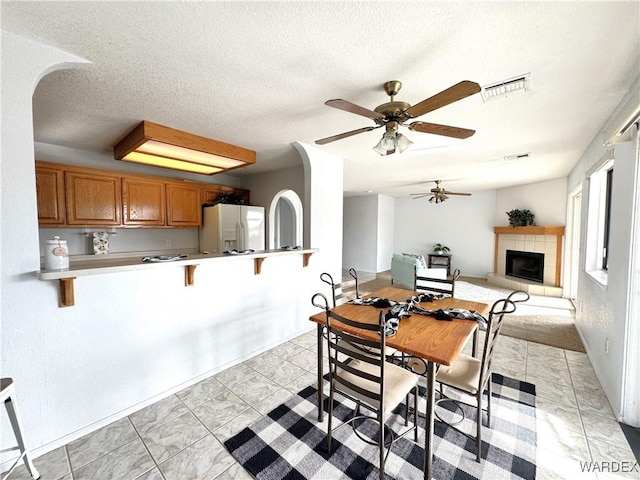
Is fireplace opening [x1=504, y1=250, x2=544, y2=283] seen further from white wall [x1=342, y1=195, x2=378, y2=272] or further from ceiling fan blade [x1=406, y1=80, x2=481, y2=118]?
ceiling fan blade [x1=406, y1=80, x2=481, y2=118]

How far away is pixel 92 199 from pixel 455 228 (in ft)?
26.2

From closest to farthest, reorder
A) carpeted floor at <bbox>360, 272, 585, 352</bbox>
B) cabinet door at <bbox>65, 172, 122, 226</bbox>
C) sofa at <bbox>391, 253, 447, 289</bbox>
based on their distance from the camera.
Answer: cabinet door at <bbox>65, 172, 122, 226</bbox> → carpeted floor at <bbox>360, 272, 585, 352</bbox> → sofa at <bbox>391, 253, 447, 289</bbox>

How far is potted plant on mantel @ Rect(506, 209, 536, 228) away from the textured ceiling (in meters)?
3.59

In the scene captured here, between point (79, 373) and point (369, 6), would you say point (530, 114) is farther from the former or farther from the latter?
point (79, 373)

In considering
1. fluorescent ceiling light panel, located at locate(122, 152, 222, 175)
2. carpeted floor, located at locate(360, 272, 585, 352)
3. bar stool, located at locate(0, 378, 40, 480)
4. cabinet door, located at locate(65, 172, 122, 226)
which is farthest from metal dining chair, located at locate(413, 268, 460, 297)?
cabinet door, located at locate(65, 172, 122, 226)

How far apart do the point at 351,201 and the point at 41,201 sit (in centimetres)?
682

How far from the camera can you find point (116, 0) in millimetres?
1164

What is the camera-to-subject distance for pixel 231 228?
4.20 meters

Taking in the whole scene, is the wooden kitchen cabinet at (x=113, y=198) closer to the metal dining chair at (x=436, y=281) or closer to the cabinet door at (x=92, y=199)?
the cabinet door at (x=92, y=199)

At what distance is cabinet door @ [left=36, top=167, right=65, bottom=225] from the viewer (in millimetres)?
2988

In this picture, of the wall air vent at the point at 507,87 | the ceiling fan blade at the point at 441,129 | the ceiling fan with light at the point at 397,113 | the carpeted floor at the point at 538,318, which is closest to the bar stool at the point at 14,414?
the ceiling fan with light at the point at 397,113

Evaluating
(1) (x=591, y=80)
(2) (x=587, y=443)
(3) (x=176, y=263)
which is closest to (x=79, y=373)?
(3) (x=176, y=263)

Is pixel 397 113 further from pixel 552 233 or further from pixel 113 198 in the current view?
pixel 552 233

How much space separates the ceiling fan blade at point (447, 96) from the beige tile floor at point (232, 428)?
2147 millimetres
